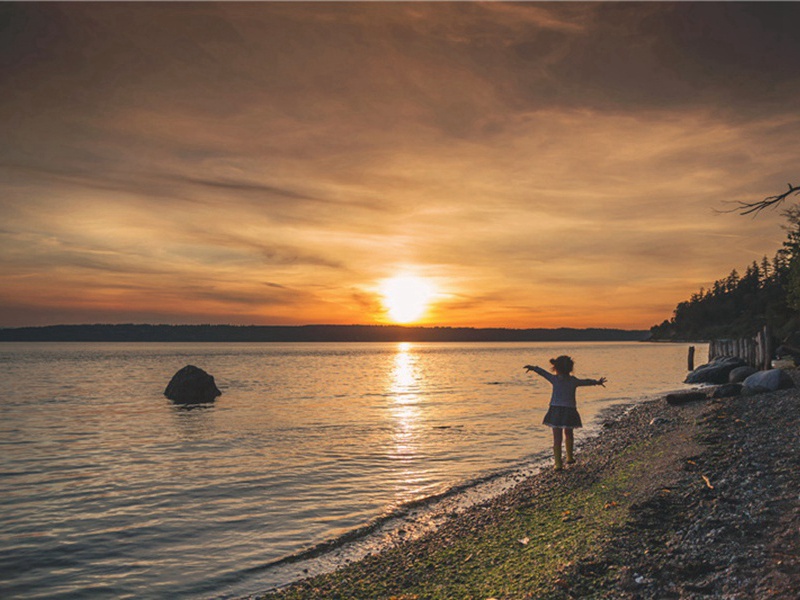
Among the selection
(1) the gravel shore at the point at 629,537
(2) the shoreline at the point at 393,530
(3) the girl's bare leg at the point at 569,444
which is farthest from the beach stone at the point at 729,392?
(3) the girl's bare leg at the point at 569,444

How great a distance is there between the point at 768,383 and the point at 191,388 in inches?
1310

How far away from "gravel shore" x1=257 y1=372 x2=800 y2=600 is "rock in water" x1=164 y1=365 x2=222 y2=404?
97.9ft

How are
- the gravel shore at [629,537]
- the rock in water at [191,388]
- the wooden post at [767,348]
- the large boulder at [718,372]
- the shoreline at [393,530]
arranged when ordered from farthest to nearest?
the rock in water at [191,388] → the large boulder at [718,372] → the wooden post at [767,348] → the shoreline at [393,530] → the gravel shore at [629,537]

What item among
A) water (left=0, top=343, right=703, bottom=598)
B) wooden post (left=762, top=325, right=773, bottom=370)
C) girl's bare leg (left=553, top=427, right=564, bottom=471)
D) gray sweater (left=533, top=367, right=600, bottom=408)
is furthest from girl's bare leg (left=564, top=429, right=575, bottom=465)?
wooden post (left=762, top=325, right=773, bottom=370)

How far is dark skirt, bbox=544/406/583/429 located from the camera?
13891 millimetres

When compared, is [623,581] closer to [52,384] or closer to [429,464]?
[429,464]

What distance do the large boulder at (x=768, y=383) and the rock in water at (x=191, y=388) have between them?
105ft

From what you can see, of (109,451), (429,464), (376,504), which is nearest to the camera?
(376,504)

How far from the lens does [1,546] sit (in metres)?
11.1

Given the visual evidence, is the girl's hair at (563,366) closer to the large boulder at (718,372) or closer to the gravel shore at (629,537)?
the gravel shore at (629,537)

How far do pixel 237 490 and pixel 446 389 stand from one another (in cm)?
3486

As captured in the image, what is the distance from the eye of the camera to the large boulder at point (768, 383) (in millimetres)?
21391

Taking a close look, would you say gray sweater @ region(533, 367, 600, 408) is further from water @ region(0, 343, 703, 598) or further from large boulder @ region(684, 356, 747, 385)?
large boulder @ region(684, 356, 747, 385)

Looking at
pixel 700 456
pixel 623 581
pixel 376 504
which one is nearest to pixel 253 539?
pixel 376 504
